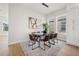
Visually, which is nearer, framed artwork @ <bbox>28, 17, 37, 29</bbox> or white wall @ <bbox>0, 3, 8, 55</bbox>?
white wall @ <bbox>0, 3, 8, 55</bbox>

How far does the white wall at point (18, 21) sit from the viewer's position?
214 centimetres

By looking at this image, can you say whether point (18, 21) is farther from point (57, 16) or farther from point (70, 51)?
point (70, 51)

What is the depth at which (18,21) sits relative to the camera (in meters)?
2.21

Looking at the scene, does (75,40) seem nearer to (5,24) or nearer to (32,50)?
(32,50)

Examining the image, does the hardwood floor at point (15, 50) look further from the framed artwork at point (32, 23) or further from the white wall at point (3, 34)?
the framed artwork at point (32, 23)

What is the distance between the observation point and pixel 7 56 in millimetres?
2127

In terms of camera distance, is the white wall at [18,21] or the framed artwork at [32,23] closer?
the white wall at [18,21]

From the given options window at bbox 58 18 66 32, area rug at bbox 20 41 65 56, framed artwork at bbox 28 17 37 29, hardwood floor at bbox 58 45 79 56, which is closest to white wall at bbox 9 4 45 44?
framed artwork at bbox 28 17 37 29

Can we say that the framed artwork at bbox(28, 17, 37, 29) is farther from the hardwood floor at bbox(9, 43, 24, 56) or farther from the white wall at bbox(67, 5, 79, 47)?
the white wall at bbox(67, 5, 79, 47)

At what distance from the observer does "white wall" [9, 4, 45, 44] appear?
2.14 metres

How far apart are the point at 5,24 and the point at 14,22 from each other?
20 centimetres

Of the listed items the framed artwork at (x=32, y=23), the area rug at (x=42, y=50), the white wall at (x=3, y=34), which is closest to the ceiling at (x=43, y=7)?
the framed artwork at (x=32, y=23)

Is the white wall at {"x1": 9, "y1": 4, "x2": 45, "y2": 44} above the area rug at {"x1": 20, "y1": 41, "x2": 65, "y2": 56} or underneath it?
above

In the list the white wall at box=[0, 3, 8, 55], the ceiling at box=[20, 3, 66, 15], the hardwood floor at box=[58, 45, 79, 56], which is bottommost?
the hardwood floor at box=[58, 45, 79, 56]
